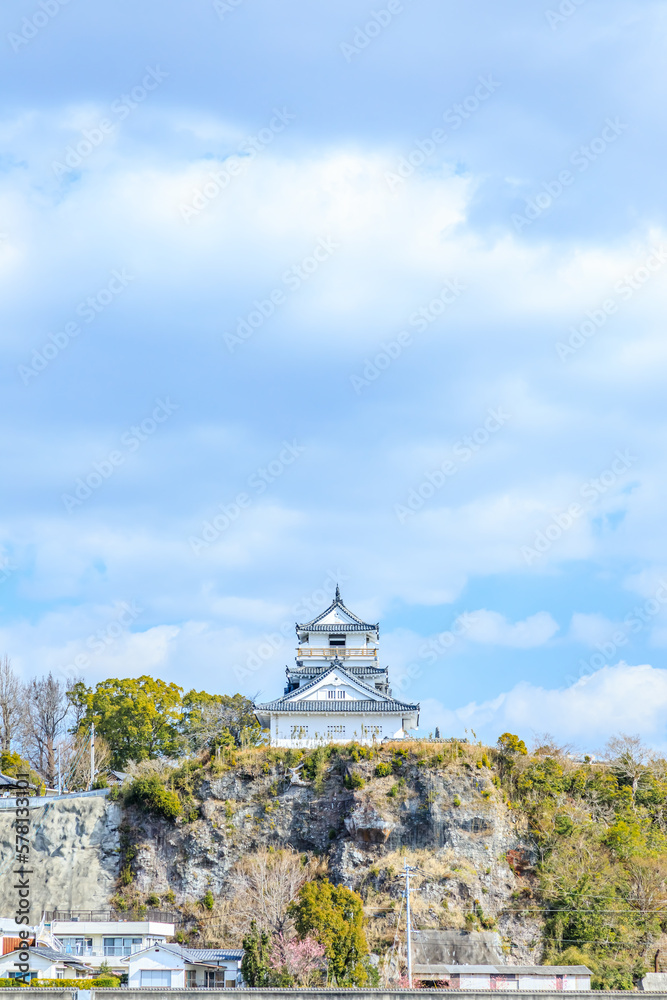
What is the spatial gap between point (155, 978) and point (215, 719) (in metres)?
27.4

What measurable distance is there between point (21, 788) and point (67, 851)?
4202 millimetres

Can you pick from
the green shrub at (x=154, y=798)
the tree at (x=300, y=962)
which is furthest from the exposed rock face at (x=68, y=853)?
the tree at (x=300, y=962)

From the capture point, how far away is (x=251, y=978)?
43.5m

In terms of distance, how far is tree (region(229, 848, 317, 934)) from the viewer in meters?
49.2

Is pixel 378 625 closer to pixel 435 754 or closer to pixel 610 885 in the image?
pixel 435 754

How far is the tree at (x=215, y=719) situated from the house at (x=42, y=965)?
1907cm

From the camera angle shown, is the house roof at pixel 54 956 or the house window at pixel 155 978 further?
the house window at pixel 155 978

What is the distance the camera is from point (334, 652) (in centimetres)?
7331

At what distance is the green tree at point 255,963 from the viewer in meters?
43.3

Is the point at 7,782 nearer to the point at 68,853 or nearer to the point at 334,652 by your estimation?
the point at 68,853

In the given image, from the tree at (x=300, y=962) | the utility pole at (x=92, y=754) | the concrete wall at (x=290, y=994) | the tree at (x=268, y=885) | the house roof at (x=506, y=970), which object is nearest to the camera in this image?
the concrete wall at (x=290, y=994)

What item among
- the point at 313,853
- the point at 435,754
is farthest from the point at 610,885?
the point at 313,853

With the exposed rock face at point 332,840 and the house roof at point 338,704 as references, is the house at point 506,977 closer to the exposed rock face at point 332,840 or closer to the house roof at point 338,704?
the exposed rock face at point 332,840

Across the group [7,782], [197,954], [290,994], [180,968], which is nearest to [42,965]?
[180,968]
